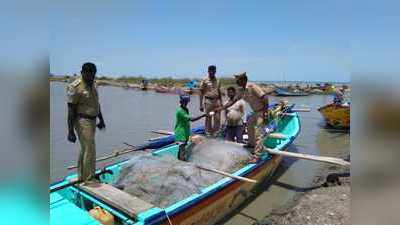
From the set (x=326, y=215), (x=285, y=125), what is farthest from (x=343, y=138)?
(x=326, y=215)

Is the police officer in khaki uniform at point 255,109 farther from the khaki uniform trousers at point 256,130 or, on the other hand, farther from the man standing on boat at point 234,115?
the man standing on boat at point 234,115

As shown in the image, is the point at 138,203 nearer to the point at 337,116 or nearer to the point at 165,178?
the point at 165,178

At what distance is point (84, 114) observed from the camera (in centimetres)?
423

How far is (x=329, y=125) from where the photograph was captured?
15.1 meters

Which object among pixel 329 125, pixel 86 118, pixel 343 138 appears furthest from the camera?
pixel 329 125

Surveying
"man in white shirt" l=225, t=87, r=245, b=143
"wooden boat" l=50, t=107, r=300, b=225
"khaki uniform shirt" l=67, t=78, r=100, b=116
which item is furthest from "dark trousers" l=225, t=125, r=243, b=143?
"khaki uniform shirt" l=67, t=78, r=100, b=116

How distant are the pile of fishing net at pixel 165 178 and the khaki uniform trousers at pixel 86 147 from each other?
0.54 meters

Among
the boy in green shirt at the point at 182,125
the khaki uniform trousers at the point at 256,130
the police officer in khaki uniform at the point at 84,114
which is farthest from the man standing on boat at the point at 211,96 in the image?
the police officer in khaki uniform at the point at 84,114

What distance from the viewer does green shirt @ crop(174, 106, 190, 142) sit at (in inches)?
233

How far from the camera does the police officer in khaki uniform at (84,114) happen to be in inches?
161

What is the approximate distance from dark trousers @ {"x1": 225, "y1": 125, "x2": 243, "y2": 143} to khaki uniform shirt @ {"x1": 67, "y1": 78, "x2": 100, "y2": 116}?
145 inches
